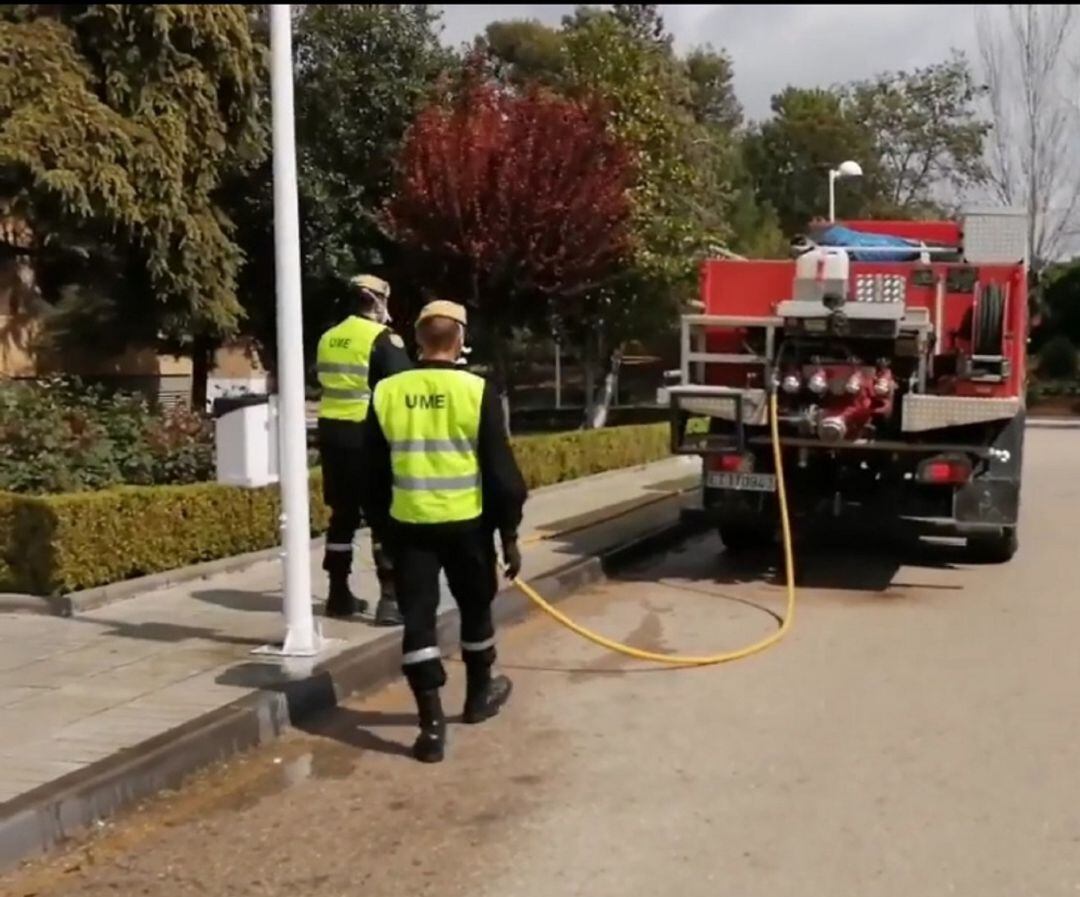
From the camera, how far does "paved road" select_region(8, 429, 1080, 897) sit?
5027 mm

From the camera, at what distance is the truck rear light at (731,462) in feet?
35.2

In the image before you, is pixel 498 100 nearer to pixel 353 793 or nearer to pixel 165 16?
pixel 165 16

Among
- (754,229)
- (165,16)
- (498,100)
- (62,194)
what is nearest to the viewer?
(62,194)

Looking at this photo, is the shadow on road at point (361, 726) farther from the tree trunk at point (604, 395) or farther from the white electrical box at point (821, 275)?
the tree trunk at point (604, 395)

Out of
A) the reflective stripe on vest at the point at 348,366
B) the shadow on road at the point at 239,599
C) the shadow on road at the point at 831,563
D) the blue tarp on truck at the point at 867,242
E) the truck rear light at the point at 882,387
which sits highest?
the blue tarp on truck at the point at 867,242

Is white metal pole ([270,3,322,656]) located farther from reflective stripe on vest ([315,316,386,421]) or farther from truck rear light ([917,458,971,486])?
truck rear light ([917,458,971,486])

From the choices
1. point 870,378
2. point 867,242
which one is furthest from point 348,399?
point 867,242

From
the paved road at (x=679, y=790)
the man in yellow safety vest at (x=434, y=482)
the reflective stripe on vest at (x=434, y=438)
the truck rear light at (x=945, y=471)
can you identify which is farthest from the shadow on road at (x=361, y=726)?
the truck rear light at (x=945, y=471)

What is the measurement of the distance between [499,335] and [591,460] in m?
3.73

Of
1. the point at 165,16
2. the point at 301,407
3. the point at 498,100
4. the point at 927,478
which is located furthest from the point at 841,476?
the point at 498,100

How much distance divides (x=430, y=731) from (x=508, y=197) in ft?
44.9

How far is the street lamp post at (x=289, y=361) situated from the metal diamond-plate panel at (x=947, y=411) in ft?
14.0

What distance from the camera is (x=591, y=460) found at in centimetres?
1900

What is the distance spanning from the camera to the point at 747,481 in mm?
10742
